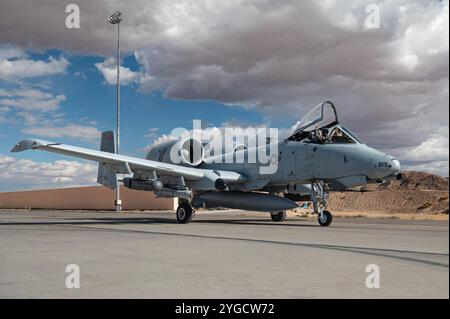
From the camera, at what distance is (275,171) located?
774 inches

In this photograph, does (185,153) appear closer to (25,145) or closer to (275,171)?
(275,171)

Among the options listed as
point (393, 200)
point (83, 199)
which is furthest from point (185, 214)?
point (393, 200)

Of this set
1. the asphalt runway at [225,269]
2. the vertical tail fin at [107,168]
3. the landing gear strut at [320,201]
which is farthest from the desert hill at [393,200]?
the asphalt runway at [225,269]

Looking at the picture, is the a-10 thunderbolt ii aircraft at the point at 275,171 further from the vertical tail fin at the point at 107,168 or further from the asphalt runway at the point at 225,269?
the asphalt runway at the point at 225,269

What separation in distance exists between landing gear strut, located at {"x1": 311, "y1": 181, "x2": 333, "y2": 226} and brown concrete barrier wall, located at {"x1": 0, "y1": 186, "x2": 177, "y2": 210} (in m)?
32.5

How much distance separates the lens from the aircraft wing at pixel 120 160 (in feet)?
54.9

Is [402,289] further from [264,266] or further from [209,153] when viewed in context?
[209,153]

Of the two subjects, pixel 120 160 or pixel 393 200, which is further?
Answer: pixel 393 200

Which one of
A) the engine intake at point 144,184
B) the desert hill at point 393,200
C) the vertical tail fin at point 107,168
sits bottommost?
the desert hill at point 393,200

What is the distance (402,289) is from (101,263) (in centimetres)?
465

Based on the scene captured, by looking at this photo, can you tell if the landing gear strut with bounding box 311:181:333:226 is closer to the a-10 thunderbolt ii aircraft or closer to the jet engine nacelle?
the a-10 thunderbolt ii aircraft

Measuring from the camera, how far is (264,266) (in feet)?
23.7

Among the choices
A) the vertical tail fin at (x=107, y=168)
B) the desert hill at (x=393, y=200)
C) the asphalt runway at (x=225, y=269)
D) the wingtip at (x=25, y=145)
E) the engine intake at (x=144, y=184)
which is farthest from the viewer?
the desert hill at (x=393, y=200)

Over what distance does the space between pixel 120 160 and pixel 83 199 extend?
42276mm
